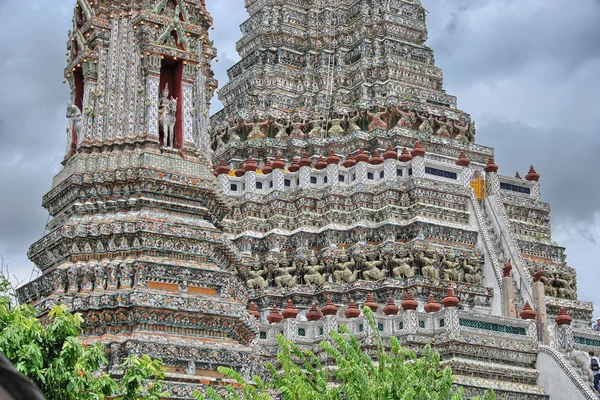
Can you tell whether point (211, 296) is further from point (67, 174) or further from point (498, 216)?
point (498, 216)

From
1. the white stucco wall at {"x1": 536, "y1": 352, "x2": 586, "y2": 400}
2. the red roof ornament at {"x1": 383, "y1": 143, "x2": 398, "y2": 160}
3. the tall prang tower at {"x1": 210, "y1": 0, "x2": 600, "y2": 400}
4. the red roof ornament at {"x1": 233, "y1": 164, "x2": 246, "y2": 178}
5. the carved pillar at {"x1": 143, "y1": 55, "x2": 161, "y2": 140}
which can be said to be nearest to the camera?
the carved pillar at {"x1": 143, "y1": 55, "x2": 161, "y2": 140}

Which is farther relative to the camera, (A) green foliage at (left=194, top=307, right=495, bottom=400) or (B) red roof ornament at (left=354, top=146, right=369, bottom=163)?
(B) red roof ornament at (left=354, top=146, right=369, bottom=163)

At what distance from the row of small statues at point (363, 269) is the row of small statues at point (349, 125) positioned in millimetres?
7080

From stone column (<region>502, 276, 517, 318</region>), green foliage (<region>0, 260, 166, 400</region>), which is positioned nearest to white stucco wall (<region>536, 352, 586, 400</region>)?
stone column (<region>502, 276, 517, 318</region>)

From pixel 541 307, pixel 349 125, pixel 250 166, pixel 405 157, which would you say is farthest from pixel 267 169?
pixel 541 307

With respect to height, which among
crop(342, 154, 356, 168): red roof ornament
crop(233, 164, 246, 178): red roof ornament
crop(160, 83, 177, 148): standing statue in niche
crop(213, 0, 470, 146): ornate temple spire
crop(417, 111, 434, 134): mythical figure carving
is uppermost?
crop(213, 0, 470, 146): ornate temple spire

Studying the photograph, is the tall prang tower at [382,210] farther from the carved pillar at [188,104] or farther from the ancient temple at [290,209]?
the carved pillar at [188,104]

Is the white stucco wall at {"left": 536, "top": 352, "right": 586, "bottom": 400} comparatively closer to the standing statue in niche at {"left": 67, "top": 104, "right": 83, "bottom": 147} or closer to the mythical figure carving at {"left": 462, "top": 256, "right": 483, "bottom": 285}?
the mythical figure carving at {"left": 462, "top": 256, "right": 483, "bottom": 285}

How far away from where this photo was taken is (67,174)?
58.3 ft

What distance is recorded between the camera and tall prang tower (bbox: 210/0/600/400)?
25562 millimetres

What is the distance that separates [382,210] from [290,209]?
324cm

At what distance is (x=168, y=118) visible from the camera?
59.5 feet

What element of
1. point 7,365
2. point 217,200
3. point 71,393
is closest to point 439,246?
point 217,200

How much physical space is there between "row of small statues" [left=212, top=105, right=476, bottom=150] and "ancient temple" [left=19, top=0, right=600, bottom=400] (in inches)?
3.0
